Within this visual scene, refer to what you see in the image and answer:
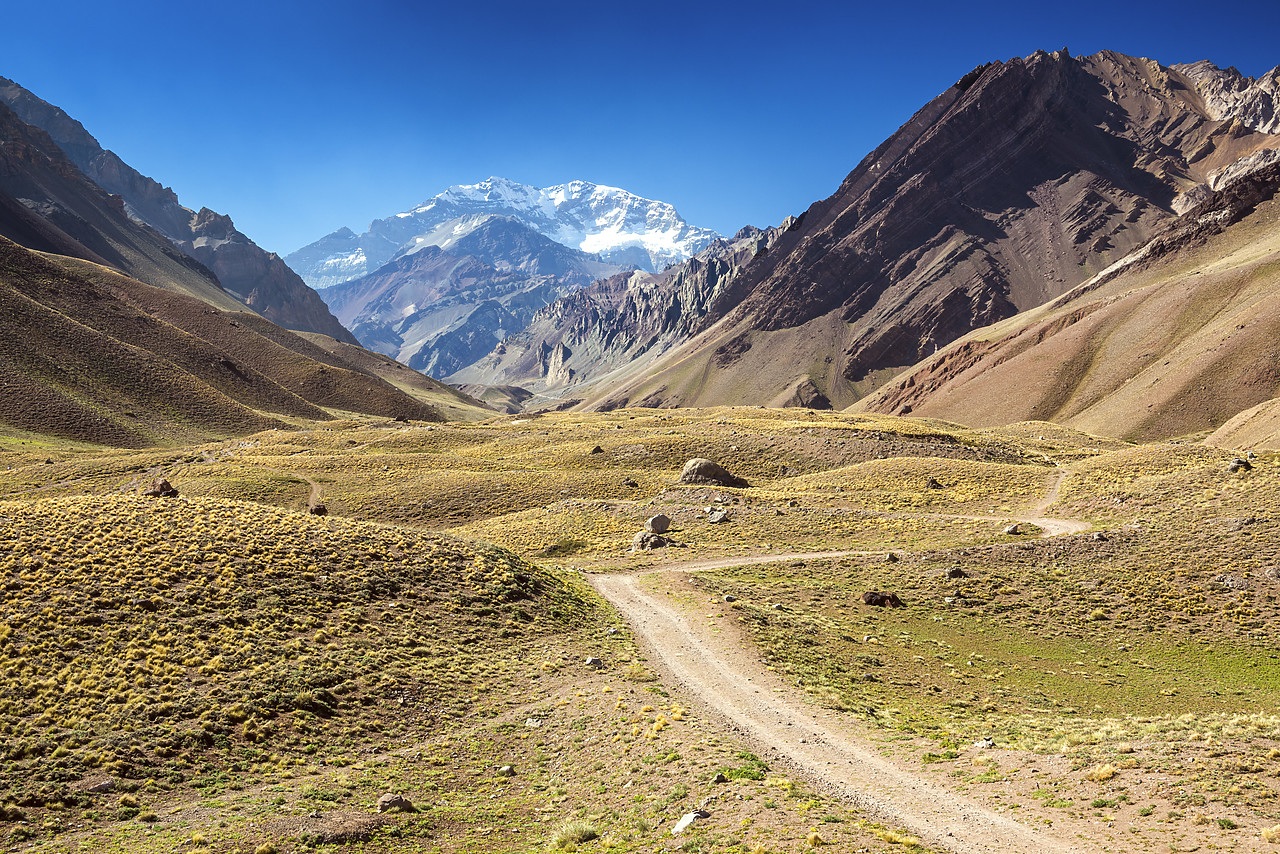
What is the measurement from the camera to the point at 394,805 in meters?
17.3

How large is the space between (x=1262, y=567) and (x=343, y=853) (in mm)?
41274

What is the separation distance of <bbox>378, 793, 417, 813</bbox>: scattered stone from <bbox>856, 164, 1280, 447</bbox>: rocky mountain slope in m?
93.6

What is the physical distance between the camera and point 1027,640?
30906mm

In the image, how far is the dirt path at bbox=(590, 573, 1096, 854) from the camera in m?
14.5

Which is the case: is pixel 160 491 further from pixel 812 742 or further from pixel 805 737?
pixel 812 742

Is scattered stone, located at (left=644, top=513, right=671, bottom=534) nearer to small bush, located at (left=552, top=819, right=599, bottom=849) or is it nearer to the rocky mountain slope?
small bush, located at (left=552, top=819, right=599, bottom=849)

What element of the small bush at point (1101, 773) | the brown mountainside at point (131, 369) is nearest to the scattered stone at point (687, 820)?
the small bush at point (1101, 773)

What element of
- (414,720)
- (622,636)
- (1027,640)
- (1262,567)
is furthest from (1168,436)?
(414,720)

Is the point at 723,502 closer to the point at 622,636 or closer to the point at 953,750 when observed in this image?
the point at 622,636

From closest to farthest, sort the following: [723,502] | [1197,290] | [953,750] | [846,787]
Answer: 1. [846,787]
2. [953,750]
3. [723,502]
4. [1197,290]

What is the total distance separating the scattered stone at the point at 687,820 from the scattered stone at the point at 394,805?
23.4 feet

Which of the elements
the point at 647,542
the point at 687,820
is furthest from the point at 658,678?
the point at 647,542

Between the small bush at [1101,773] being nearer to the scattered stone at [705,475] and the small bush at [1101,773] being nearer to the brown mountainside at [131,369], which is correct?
the scattered stone at [705,475]

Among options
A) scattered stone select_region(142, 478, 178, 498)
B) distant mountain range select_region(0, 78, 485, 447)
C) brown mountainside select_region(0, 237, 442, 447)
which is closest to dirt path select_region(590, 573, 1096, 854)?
scattered stone select_region(142, 478, 178, 498)
